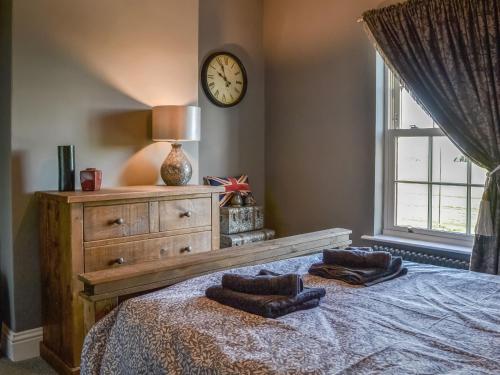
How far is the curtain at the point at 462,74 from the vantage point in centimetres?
281

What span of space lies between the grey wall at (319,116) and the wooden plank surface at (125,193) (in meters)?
1.07

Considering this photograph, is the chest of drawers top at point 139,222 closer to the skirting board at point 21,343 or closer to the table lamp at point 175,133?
the table lamp at point 175,133

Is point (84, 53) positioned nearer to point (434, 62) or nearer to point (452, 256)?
point (434, 62)

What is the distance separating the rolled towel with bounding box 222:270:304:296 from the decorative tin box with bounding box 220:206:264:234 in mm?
2044

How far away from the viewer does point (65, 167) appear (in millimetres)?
2832

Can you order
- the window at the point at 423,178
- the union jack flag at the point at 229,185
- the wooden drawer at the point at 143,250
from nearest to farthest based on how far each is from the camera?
1. the wooden drawer at the point at 143,250
2. the window at the point at 423,178
3. the union jack flag at the point at 229,185

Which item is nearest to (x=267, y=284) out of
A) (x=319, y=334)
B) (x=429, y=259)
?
(x=319, y=334)

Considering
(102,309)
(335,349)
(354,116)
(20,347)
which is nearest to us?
(335,349)

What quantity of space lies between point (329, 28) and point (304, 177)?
1.23 meters

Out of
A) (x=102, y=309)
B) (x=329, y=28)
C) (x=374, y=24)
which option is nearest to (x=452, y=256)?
(x=374, y=24)

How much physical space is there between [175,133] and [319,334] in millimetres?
2038

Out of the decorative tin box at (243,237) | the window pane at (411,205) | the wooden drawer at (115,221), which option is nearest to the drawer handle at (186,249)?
the wooden drawer at (115,221)

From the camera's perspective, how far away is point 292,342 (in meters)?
1.33

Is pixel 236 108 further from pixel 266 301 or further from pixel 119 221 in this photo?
pixel 266 301
